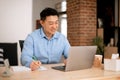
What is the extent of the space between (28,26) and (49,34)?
3.13 feet

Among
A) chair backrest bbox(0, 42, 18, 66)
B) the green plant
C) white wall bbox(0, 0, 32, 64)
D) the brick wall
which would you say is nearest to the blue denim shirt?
chair backrest bbox(0, 42, 18, 66)

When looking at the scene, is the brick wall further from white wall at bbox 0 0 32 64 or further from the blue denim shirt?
the blue denim shirt

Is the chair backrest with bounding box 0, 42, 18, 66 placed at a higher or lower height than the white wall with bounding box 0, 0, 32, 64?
lower

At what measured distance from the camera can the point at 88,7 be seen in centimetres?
546

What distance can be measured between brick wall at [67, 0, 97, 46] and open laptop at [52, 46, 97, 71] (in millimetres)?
3366

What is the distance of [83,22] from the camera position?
5410mm

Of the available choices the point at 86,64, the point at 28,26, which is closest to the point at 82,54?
the point at 86,64

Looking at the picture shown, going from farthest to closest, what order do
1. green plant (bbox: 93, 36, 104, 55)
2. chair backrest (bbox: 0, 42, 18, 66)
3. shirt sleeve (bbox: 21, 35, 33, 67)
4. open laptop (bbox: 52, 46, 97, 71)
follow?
green plant (bbox: 93, 36, 104, 55)
chair backrest (bbox: 0, 42, 18, 66)
shirt sleeve (bbox: 21, 35, 33, 67)
open laptop (bbox: 52, 46, 97, 71)

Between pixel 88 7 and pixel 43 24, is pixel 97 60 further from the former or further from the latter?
pixel 88 7

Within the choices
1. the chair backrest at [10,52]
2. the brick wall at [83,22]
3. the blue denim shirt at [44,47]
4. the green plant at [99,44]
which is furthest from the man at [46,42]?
the brick wall at [83,22]

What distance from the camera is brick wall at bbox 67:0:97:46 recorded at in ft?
17.7

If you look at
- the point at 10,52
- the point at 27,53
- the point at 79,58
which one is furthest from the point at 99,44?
the point at 79,58

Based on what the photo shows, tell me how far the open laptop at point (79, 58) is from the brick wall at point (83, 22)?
133 inches

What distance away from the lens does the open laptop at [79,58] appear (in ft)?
5.93
